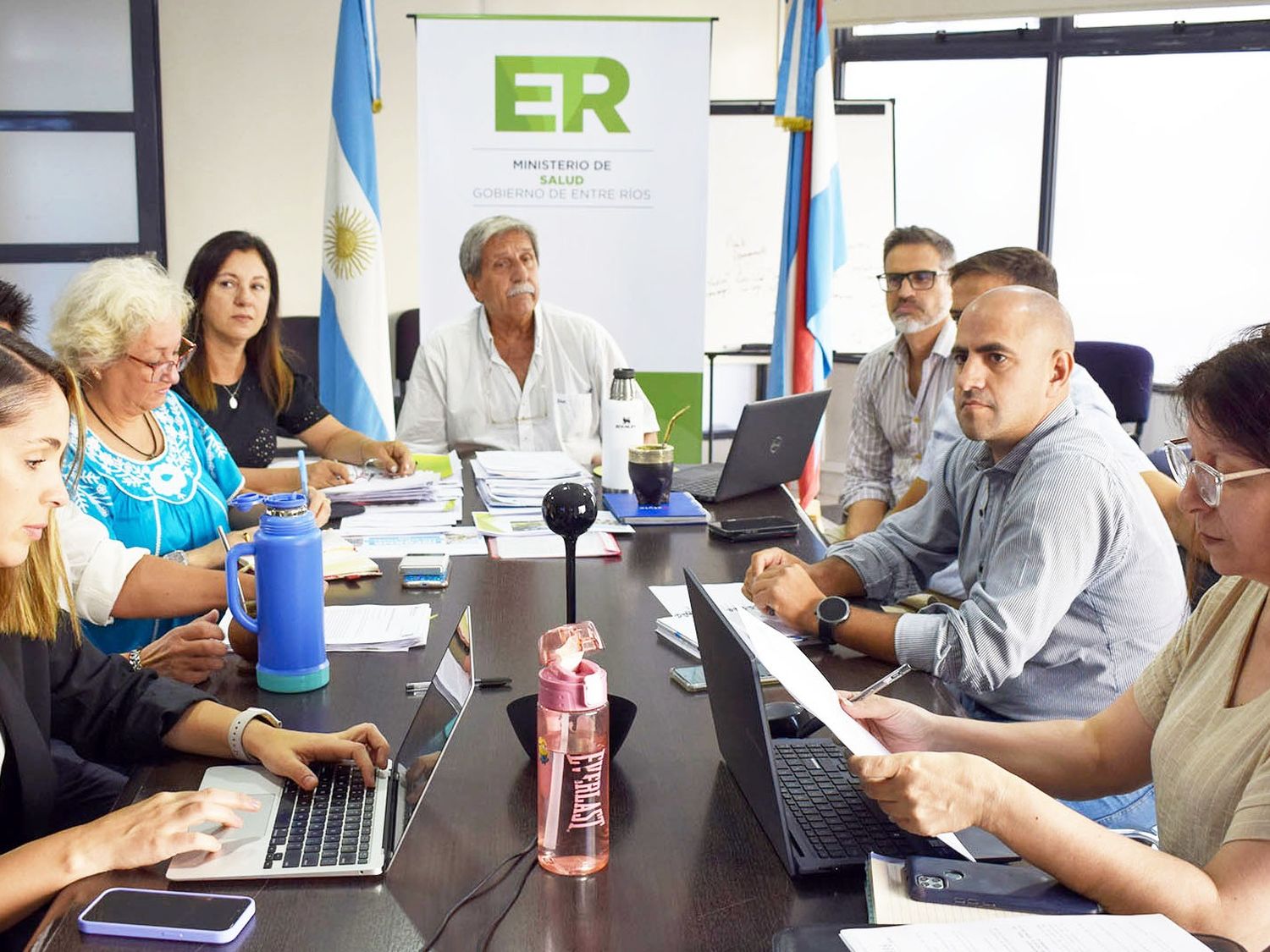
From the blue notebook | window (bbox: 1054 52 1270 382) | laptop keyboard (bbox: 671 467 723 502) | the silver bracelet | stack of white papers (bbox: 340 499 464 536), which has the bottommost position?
the silver bracelet

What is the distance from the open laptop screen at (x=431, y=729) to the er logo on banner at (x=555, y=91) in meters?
3.09

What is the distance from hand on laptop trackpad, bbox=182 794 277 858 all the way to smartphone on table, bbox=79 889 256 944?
0.09 meters

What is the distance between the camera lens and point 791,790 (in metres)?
1.23

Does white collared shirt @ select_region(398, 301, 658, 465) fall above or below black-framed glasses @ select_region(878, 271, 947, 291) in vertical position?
below

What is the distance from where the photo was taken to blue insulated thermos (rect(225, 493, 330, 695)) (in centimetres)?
142

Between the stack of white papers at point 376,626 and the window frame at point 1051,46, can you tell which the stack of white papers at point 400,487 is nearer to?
the stack of white papers at point 376,626

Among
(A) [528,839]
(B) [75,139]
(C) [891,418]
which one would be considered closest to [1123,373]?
(C) [891,418]

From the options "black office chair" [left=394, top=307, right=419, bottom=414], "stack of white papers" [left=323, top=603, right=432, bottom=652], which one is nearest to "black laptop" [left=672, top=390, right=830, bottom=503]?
"stack of white papers" [left=323, top=603, right=432, bottom=652]

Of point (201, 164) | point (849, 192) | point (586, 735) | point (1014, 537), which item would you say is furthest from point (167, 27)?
point (586, 735)

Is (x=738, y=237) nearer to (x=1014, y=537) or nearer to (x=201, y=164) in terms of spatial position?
(x=201, y=164)

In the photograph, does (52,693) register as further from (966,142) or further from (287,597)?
(966,142)

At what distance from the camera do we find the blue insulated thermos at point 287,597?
1425 mm

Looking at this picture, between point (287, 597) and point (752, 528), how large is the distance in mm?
1099

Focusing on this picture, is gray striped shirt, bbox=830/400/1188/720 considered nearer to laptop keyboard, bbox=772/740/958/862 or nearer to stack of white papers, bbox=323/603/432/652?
laptop keyboard, bbox=772/740/958/862
